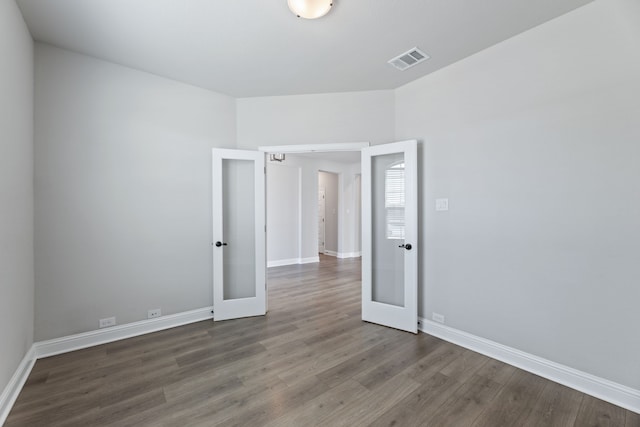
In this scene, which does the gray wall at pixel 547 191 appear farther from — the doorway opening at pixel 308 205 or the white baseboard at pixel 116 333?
the doorway opening at pixel 308 205

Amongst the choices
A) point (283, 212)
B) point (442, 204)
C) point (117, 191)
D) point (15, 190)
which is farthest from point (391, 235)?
point (283, 212)

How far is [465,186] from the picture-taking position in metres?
2.77

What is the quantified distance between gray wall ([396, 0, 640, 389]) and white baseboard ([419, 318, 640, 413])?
0.05 metres

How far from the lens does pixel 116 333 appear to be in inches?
112

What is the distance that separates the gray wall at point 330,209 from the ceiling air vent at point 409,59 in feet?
17.6

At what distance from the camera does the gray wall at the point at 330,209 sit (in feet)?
27.1

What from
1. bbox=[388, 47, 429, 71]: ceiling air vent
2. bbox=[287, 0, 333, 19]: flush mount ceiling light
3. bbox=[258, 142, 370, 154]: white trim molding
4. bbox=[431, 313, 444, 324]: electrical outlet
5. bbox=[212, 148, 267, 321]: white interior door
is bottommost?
bbox=[431, 313, 444, 324]: electrical outlet

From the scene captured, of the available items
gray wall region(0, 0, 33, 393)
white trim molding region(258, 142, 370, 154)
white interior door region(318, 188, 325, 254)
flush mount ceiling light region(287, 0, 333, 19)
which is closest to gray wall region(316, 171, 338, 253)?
white interior door region(318, 188, 325, 254)

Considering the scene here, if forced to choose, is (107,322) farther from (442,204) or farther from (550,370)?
(550,370)

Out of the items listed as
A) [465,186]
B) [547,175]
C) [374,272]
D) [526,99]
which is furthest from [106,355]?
→ [526,99]

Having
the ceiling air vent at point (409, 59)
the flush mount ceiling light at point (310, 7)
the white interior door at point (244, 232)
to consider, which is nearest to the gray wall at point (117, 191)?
the white interior door at point (244, 232)

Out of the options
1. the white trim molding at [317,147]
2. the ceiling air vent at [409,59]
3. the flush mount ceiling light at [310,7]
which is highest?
the ceiling air vent at [409,59]

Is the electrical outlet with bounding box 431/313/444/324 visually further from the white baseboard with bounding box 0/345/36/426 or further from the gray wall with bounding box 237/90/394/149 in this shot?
the white baseboard with bounding box 0/345/36/426

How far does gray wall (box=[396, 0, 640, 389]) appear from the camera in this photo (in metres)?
1.91
